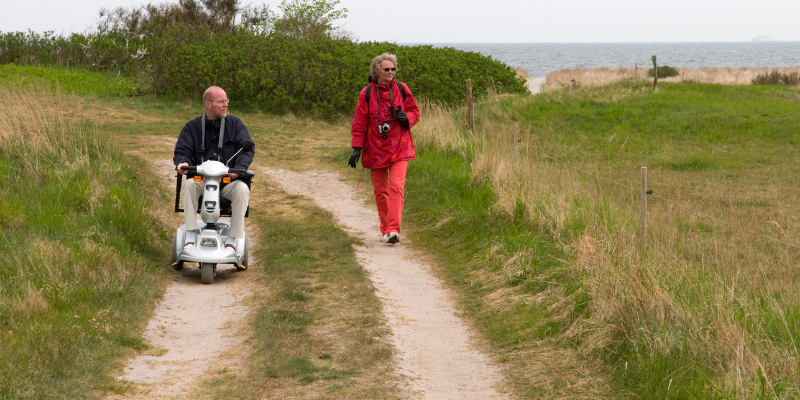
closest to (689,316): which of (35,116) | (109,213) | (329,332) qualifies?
Answer: (329,332)

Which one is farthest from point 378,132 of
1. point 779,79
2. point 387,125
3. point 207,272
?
point 779,79

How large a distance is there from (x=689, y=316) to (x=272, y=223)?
5.87 meters

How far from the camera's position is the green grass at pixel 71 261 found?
473 centimetres

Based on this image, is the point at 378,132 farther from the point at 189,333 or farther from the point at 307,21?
the point at 307,21

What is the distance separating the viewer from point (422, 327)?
6.06 meters

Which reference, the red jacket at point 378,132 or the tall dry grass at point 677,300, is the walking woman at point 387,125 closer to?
the red jacket at point 378,132

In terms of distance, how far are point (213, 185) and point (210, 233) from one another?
0.48 m

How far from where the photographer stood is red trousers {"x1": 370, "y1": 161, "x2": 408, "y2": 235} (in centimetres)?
862

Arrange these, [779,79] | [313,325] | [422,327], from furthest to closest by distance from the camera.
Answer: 1. [779,79]
2. [422,327]
3. [313,325]

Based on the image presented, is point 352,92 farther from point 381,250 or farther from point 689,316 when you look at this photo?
point 689,316

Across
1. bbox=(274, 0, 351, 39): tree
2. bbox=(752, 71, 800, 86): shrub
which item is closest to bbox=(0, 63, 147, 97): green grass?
bbox=(274, 0, 351, 39): tree

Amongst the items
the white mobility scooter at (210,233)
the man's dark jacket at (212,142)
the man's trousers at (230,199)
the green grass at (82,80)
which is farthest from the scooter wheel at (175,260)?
the green grass at (82,80)

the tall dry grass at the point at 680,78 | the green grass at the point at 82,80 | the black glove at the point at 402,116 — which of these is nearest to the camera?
the black glove at the point at 402,116

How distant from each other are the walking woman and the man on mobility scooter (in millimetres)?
1446
